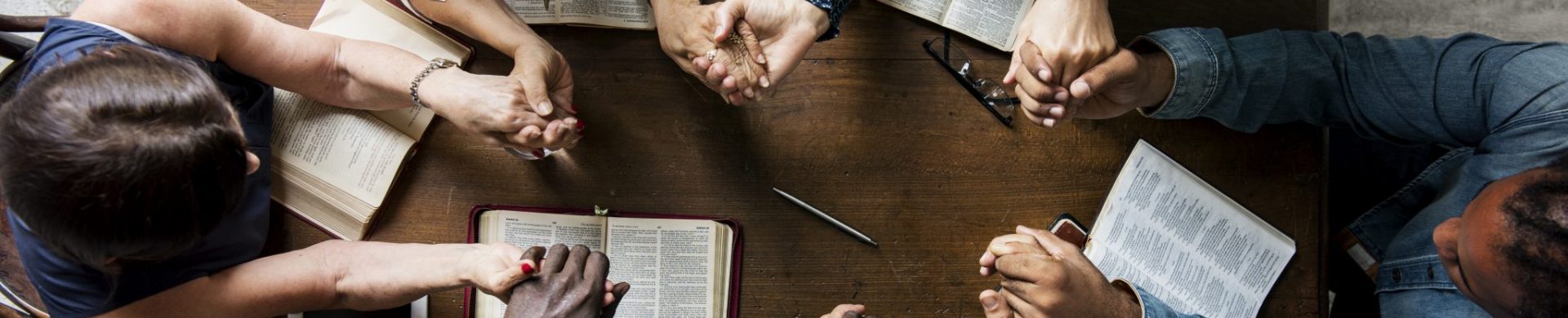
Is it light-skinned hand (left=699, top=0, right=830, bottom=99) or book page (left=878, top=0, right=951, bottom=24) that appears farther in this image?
book page (left=878, top=0, right=951, bottom=24)

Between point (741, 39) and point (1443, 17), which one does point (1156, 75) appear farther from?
point (1443, 17)

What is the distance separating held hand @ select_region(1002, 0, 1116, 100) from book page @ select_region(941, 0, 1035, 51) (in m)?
0.18

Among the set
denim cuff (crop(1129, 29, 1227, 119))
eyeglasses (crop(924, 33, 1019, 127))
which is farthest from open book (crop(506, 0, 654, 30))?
denim cuff (crop(1129, 29, 1227, 119))

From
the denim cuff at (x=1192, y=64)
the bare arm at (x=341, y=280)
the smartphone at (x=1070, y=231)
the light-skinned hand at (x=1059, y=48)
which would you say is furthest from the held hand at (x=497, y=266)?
the denim cuff at (x=1192, y=64)

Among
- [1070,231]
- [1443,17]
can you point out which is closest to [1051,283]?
[1070,231]

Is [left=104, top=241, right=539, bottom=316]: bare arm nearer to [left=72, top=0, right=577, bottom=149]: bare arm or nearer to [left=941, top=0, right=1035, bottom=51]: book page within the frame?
[left=72, top=0, right=577, bottom=149]: bare arm

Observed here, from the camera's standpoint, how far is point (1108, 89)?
4.60 feet

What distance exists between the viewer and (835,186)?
62.4 inches

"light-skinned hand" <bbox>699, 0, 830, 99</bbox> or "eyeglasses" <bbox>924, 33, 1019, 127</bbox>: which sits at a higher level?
"light-skinned hand" <bbox>699, 0, 830, 99</bbox>

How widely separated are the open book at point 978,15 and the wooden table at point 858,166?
2cm

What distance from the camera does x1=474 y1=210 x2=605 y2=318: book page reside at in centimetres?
155

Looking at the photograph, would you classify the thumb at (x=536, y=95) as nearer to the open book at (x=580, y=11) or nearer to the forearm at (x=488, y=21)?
the forearm at (x=488, y=21)

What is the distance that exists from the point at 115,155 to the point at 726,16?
0.84m

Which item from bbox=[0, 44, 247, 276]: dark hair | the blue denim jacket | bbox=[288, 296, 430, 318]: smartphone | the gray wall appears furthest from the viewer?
the gray wall
